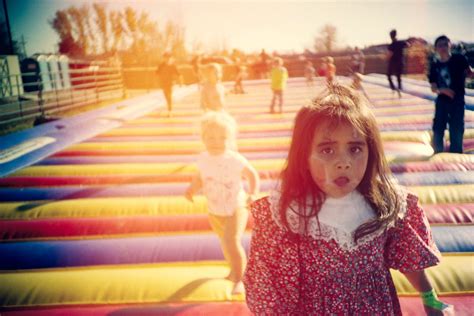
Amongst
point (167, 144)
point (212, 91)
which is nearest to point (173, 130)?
point (167, 144)

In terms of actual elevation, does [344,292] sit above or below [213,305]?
above

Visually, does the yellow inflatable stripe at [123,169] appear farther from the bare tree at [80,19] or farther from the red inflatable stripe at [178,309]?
the bare tree at [80,19]

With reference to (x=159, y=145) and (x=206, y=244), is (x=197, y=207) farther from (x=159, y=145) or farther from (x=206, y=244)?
(x=159, y=145)

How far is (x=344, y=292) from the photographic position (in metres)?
1.12

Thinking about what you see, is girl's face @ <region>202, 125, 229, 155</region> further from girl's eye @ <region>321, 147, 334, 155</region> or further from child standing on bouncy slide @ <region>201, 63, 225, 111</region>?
child standing on bouncy slide @ <region>201, 63, 225, 111</region>

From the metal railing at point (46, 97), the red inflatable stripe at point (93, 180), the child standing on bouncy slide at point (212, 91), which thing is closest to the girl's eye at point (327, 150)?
the red inflatable stripe at point (93, 180)

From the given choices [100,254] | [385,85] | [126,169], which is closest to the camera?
[100,254]

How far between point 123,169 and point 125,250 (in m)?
1.68

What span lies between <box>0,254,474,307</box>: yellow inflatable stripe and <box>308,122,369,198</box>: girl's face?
1280 millimetres

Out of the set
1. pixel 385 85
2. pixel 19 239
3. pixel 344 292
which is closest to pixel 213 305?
pixel 344 292

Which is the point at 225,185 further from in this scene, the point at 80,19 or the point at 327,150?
the point at 80,19

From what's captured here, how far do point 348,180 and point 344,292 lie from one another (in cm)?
34

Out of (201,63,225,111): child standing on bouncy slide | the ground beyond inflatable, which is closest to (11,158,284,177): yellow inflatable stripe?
the ground beyond inflatable

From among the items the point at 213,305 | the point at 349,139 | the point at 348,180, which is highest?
the point at 349,139
